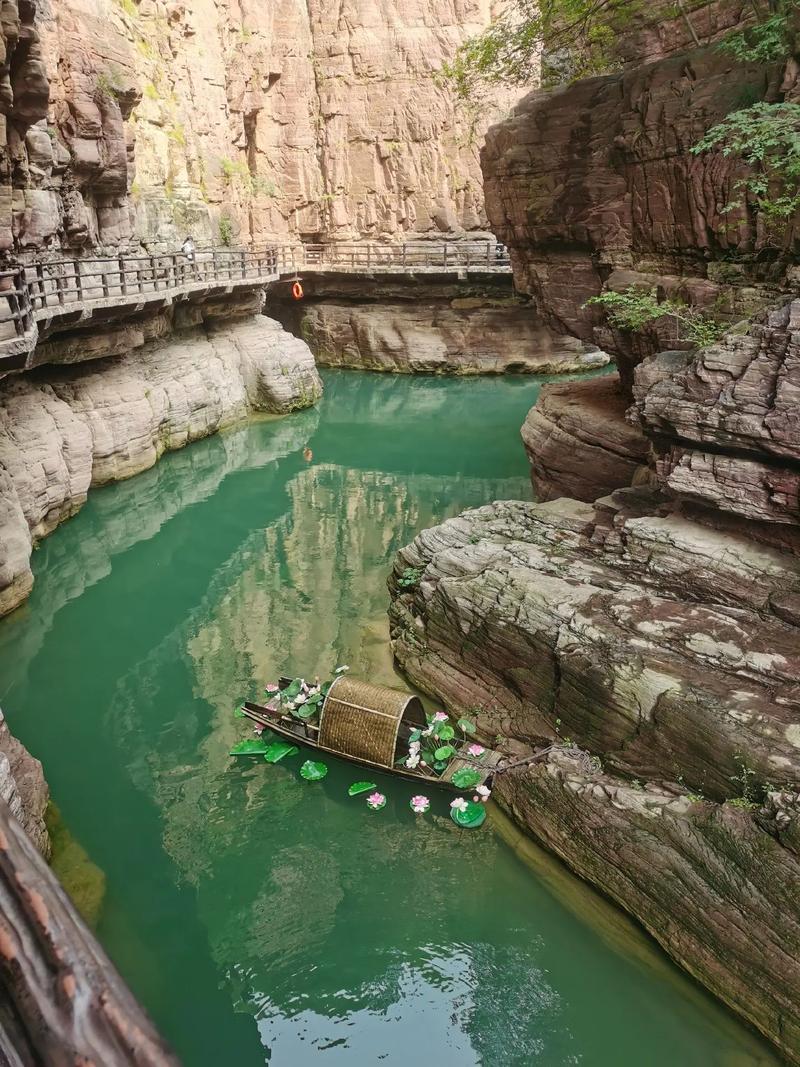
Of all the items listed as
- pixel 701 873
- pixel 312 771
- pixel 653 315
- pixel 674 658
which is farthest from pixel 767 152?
pixel 312 771

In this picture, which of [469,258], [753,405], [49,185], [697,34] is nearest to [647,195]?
[697,34]

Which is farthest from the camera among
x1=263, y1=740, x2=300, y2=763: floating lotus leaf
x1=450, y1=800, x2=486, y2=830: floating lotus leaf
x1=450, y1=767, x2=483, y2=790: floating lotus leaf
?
x1=263, y1=740, x2=300, y2=763: floating lotus leaf

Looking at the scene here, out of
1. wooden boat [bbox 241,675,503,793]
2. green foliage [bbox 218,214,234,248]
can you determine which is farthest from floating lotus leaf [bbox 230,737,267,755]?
green foliage [bbox 218,214,234,248]

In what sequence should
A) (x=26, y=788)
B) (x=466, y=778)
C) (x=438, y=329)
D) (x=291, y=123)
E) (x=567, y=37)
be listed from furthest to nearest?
(x=291, y=123) < (x=438, y=329) < (x=567, y=37) < (x=466, y=778) < (x=26, y=788)

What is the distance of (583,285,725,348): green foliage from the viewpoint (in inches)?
402

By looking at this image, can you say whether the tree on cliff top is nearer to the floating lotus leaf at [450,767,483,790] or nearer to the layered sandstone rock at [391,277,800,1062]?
the layered sandstone rock at [391,277,800,1062]

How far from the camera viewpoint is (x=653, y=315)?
36.1 feet

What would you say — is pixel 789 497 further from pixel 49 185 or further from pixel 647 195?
pixel 49 185

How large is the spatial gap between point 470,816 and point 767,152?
8.85 meters

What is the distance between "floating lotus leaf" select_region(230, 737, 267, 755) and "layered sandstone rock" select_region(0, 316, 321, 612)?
540 cm

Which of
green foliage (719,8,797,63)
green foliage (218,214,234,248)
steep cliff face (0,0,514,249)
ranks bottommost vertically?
green foliage (719,8,797,63)

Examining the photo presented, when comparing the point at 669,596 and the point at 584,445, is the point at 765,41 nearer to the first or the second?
the point at 584,445

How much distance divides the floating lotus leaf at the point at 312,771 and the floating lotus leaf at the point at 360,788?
41 cm

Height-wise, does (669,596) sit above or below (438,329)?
below
